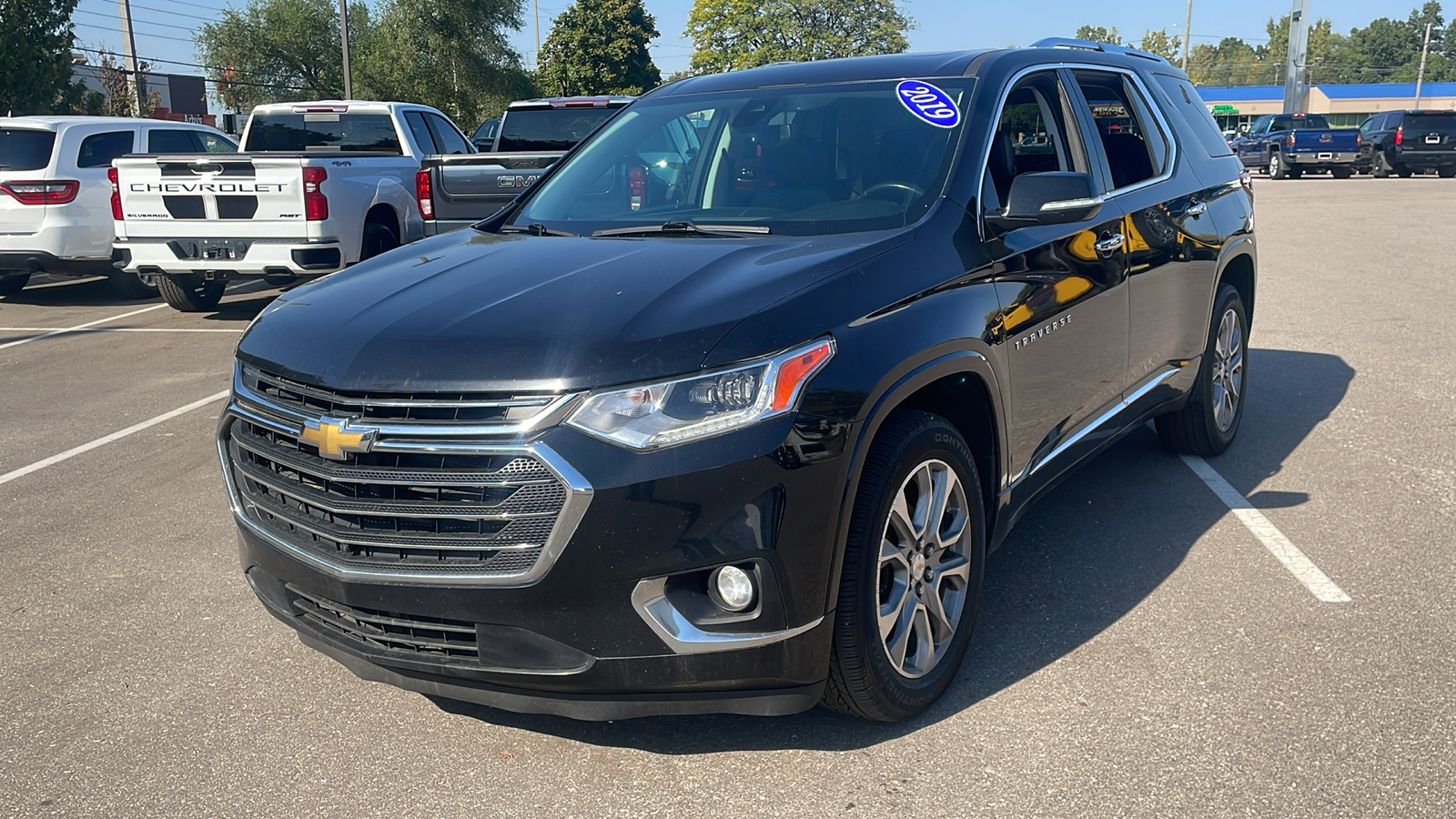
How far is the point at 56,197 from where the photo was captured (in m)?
11.7

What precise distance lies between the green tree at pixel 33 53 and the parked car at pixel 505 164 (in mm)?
11971

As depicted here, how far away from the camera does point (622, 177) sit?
4457mm

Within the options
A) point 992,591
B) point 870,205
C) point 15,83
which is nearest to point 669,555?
point 870,205

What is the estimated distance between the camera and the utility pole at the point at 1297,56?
4088cm

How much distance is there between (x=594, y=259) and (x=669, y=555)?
112 cm

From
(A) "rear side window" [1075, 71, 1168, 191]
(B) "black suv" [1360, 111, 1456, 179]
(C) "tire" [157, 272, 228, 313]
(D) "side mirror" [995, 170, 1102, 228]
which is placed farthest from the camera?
(B) "black suv" [1360, 111, 1456, 179]

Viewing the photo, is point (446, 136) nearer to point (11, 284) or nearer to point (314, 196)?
point (314, 196)

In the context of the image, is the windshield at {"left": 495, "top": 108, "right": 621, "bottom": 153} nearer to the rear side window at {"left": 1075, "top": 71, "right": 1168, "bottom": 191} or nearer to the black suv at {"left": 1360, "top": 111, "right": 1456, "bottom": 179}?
the rear side window at {"left": 1075, "top": 71, "right": 1168, "bottom": 191}

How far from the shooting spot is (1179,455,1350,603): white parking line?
4.23 meters

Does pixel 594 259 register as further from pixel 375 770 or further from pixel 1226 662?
pixel 1226 662

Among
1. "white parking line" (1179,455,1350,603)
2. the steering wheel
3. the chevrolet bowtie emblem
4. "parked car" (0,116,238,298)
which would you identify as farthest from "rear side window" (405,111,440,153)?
the chevrolet bowtie emblem

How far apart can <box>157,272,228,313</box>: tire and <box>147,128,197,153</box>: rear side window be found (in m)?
2.17

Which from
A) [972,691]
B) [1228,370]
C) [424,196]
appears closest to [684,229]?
[972,691]

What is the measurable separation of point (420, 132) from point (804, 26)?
6306cm
